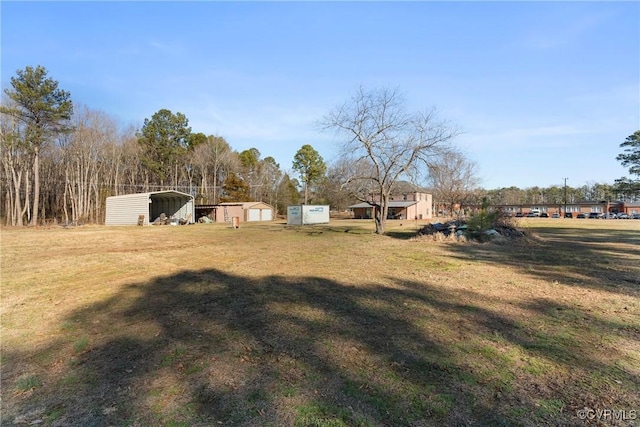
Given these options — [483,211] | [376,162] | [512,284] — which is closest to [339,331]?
[512,284]

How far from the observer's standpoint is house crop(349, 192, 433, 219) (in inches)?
2063

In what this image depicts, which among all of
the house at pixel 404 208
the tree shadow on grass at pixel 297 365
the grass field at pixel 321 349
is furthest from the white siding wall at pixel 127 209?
the house at pixel 404 208

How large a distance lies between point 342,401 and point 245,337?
172 centimetres

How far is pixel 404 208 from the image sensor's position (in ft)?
172

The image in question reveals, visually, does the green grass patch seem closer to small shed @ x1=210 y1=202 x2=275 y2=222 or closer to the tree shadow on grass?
the tree shadow on grass

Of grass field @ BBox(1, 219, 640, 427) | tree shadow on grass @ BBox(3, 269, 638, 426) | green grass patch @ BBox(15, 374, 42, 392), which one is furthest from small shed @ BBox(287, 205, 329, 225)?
green grass patch @ BBox(15, 374, 42, 392)

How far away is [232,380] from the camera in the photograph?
2.89m

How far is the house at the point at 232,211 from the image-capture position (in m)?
41.6

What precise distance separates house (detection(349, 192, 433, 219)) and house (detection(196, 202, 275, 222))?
1792 centimetres

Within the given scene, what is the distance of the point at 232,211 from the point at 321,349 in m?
39.8

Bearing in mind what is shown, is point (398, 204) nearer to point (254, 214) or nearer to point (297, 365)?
point (254, 214)

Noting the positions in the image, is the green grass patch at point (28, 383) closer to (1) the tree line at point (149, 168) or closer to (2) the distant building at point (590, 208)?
(1) the tree line at point (149, 168)

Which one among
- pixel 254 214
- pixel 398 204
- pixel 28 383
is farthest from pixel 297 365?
pixel 398 204

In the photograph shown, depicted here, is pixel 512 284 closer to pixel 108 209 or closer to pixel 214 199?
pixel 108 209
